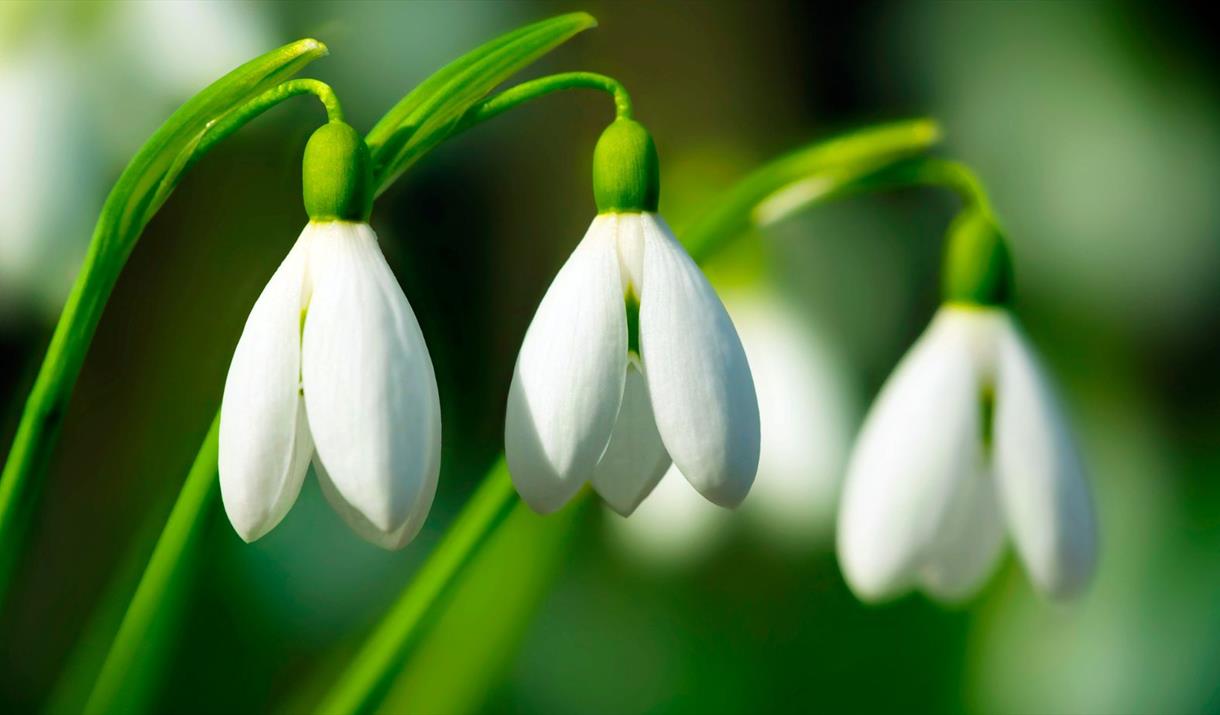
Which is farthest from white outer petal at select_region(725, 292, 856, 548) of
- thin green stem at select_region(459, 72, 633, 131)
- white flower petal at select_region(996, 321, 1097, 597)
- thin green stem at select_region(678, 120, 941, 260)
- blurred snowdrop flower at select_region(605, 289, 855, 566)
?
thin green stem at select_region(459, 72, 633, 131)

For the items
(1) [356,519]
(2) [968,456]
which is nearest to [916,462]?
(2) [968,456]

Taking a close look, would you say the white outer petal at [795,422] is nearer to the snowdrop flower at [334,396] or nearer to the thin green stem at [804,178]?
the thin green stem at [804,178]

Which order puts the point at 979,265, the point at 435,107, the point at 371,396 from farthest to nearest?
the point at 979,265, the point at 435,107, the point at 371,396

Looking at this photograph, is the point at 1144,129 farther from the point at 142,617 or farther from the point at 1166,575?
the point at 142,617

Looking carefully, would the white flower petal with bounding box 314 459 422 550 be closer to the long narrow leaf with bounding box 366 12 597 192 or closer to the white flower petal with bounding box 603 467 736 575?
the long narrow leaf with bounding box 366 12 597 192

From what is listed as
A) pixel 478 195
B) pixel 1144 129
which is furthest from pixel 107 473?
pixel 1144 129

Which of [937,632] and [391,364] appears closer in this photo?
[391,364]

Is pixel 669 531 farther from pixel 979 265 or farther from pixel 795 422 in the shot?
pixel 979 265
